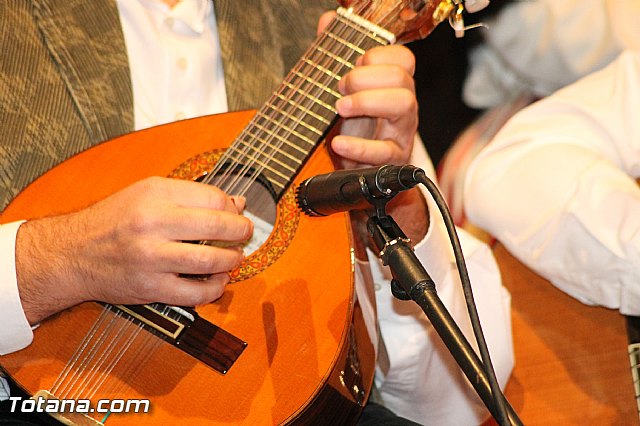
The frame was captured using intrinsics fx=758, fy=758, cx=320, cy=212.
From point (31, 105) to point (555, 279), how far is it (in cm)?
116

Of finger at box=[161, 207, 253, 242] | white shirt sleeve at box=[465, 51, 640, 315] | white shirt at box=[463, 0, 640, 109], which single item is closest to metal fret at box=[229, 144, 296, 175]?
finger at box=[161, 207, 253, 242]

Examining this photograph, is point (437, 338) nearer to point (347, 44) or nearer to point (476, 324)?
point (347, 44)

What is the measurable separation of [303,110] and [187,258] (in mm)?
390

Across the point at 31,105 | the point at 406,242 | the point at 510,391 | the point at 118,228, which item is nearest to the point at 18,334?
the point at 118,228

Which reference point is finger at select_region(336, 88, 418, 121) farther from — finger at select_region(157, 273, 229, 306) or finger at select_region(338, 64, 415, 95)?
finger at select_region(157, 273, 229, 306)

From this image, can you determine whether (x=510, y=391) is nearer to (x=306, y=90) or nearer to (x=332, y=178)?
(x=306, y=90)

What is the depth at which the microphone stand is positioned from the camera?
31.5 inches

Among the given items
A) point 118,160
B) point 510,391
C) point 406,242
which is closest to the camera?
point 406,242

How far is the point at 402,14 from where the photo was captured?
1361 mm

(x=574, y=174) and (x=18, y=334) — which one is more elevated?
(x=18, y=334)

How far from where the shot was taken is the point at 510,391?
1624mm

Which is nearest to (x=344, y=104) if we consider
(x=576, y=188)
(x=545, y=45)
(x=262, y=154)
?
(x=262, y=154)

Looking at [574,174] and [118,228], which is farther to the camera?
[574,174]

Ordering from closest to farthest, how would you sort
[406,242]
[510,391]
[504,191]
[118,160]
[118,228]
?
[406,242] < [118,228] < [118,160] < [510,391] < [504,191]
